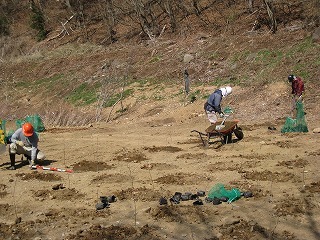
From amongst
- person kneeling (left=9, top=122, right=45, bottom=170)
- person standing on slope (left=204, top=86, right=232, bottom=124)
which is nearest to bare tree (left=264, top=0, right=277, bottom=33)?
person standing on slope (left=204, top=86, right=232, bottom=124)

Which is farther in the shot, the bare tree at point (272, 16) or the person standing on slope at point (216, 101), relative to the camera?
the bare tree at point (272, 16)

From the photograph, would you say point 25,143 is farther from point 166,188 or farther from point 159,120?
point 159,120

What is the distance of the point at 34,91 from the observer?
24812 mm

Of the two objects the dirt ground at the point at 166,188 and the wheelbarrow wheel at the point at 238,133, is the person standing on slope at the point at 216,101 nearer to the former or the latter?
the wheelbarrow wheel at the point at 238,133

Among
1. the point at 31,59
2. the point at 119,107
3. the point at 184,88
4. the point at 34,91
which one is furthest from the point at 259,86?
the point at 31,59

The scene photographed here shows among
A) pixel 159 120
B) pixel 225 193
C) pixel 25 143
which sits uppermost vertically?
pixel 25 143

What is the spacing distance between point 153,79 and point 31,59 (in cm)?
1295

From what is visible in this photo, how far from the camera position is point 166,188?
7859mm

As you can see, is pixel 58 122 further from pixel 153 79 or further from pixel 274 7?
pixel 274 7

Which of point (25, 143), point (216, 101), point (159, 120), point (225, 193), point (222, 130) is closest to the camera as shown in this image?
point (225, 193)

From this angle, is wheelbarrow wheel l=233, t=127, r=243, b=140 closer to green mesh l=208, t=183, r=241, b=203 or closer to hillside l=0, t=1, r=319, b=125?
hillside l=0, t=1, r=319, b=125

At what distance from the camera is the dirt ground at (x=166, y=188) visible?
19.5 feet

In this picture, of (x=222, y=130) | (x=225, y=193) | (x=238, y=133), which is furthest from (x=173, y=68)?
(x=225, y=193)

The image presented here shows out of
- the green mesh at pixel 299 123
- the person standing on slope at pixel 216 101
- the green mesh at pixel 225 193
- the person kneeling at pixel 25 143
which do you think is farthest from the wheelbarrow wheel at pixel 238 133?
the person kneeling at pixel 25 143
